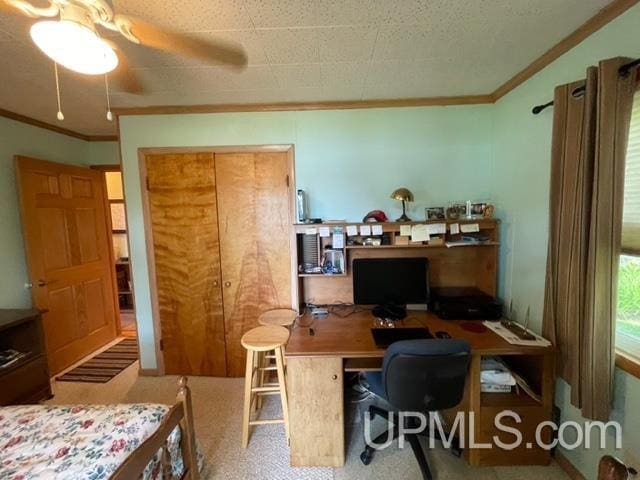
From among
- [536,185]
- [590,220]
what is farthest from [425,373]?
[536,185]

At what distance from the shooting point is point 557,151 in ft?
5.15

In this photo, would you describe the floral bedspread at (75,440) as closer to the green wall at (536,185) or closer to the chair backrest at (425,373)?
the chair backrest at (425,373)

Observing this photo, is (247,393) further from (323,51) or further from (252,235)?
(323,51)

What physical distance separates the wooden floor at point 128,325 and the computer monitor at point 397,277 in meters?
2.93

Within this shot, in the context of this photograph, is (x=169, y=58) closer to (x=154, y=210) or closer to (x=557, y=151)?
(x=154, y=210)

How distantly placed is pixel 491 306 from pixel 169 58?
2.59 m

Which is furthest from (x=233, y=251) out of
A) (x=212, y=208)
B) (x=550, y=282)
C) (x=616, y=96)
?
(x=616, y=96)

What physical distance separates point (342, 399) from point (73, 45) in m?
1.94

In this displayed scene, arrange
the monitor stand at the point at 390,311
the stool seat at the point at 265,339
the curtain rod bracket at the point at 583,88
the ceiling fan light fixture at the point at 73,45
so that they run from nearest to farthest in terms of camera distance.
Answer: the ceiling fan light fixture at the point at 73,45 → the curtain rod bracket at the point at 583,88 → the stool seat at the point at 265,339 → the monitor stand at the point at 390,311

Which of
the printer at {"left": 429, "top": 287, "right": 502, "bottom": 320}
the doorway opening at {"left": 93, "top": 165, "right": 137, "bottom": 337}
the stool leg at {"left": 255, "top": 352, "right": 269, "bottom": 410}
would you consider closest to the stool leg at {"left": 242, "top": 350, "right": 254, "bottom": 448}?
the stool leg at {"left": 255, "top": 352, "right": 269, "bottom": 410}

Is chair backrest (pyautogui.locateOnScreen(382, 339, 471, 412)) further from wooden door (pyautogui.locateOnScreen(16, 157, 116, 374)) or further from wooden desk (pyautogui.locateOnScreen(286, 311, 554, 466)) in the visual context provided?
wooden door (pyautogui.locateOnScreen(16, 157, 116, 374))

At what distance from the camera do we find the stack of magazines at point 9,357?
2102 mm

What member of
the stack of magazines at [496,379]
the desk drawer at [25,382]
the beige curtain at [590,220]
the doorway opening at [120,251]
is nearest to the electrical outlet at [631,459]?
the beige curtain at [590,220]

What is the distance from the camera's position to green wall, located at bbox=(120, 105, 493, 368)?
2.41m
